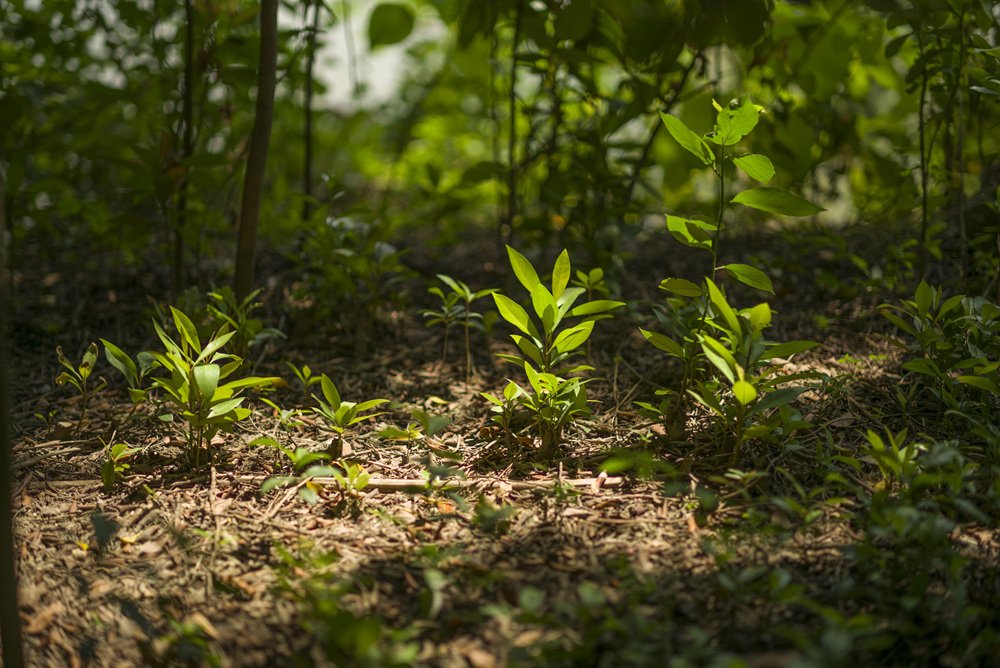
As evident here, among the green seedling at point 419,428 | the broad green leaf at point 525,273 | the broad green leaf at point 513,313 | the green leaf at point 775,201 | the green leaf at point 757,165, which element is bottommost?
the green seedling at point 419,428

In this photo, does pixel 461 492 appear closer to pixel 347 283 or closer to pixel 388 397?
pixel 388 397

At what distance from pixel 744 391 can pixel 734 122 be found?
0.56 meters

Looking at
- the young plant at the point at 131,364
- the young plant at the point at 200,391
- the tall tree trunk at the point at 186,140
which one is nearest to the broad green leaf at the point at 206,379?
the young plant at the point at 200,391

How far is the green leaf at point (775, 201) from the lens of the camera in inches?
65.4

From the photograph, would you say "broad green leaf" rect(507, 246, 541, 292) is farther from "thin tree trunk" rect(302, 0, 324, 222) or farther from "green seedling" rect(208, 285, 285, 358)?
"thin tree trunk" rect(302, 0, 324, 222)

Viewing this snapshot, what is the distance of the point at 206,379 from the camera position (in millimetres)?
1642

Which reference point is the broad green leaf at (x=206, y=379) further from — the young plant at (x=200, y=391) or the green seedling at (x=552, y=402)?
the green seedling at (x=552, y=402)

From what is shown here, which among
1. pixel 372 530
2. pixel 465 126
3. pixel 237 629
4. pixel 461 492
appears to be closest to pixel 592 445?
pixel 461 492

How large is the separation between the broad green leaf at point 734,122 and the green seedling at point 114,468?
1.47 m

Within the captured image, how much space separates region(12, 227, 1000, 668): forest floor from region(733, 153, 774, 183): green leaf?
616 millimetres

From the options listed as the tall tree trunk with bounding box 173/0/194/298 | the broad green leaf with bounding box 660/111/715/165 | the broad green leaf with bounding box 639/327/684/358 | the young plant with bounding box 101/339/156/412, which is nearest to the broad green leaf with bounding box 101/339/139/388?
the young plant with bounding box 101/339/156/412

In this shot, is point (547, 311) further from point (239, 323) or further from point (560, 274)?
point (239, 323)

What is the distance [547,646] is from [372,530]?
20.3 inches

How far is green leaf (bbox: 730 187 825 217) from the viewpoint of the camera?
1.66 metres
